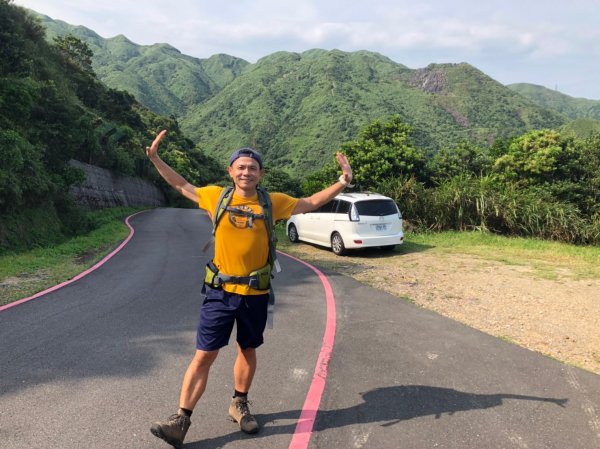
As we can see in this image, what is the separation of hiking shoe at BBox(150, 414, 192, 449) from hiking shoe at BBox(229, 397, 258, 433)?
45cm

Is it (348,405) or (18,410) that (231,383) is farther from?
(18,410)

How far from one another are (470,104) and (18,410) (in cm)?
17769

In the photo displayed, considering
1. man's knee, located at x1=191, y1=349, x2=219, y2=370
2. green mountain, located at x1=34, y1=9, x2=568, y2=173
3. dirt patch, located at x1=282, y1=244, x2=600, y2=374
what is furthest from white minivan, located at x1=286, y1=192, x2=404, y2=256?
green mountain, located at x1=34, y1=9, x2=568, y2=173

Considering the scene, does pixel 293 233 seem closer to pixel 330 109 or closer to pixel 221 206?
pixel 221 206

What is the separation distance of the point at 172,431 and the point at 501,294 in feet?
21.5

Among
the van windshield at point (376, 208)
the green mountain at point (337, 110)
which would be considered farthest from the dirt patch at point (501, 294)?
the green mountain at point (337, 110)

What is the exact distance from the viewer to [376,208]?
12.0 meters

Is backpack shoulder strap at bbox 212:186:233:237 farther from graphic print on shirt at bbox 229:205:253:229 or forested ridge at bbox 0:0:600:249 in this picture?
forested ridge at bbox 0:0:600:249

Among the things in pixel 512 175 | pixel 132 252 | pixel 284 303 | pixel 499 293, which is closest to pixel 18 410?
pixel 284 303

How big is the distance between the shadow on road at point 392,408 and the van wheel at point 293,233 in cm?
1085

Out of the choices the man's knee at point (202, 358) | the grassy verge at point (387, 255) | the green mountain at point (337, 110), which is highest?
the green mountain at point (337, 110)

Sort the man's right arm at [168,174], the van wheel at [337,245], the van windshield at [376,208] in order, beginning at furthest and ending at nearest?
the van wheel at [337,245], the van windshield at [376,208], the man's right arm at [168,174]

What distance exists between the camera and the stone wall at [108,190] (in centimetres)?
2758

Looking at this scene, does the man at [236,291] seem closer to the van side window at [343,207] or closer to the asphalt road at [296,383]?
the asphalt road at [296,383]
